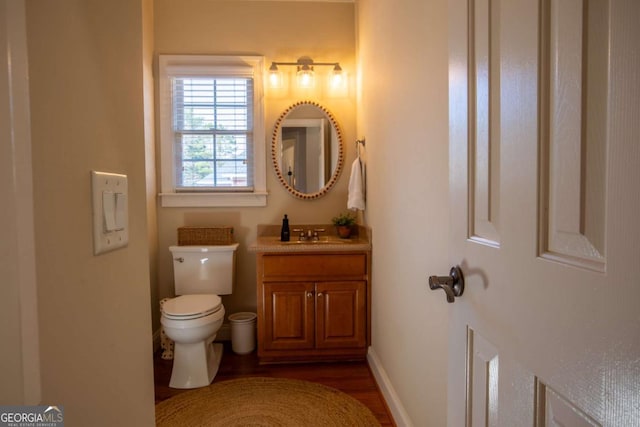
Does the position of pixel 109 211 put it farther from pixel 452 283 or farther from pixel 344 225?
pixel 344 225

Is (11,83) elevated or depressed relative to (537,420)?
elevated

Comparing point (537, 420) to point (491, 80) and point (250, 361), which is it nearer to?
point (491, 80)

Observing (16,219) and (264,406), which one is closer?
(16,219)

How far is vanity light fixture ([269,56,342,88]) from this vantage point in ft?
9.63

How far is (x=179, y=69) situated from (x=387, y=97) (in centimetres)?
188

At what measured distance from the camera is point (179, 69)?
293cm

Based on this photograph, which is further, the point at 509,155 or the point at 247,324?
the point at 247,324

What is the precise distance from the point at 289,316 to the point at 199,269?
792 mm

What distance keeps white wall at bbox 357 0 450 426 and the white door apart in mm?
501

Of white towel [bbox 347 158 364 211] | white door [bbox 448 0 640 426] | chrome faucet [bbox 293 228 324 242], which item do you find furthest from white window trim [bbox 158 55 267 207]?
white door [bbox 448 0 640 426]

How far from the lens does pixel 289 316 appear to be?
2.51 m

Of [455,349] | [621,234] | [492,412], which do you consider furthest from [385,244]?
[621,234]

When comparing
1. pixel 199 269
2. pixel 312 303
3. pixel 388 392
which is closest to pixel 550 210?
pixel 388 392

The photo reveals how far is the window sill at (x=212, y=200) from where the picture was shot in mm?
2961
